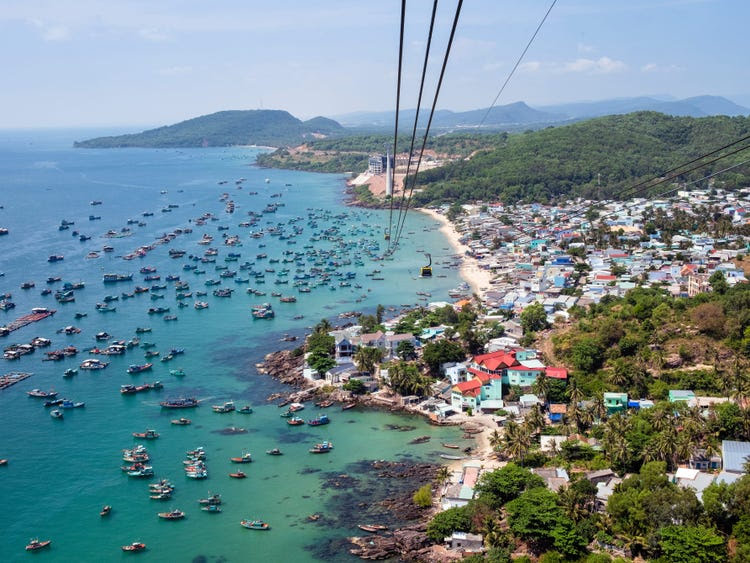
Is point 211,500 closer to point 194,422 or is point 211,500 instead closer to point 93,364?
point 194,422

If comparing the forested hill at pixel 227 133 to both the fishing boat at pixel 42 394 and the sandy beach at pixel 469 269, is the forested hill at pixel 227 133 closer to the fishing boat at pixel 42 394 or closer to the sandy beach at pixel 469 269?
the sandy beach at pixel 469 269

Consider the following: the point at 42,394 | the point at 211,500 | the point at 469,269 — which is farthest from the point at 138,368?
the point at 469,269

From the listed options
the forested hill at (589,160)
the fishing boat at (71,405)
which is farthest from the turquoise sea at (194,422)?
the forested hill at (589,160)

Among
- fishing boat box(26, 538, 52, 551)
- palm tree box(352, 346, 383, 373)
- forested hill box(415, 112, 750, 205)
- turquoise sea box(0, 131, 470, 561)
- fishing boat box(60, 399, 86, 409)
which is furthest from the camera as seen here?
forested hill box(415, 112, 750, 205)

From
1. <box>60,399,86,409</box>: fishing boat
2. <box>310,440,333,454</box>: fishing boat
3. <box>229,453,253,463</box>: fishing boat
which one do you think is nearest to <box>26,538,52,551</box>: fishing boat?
<box>229,453,253,463</box>: fishing boat

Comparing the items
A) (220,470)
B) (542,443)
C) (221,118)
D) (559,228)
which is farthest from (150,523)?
(221,118)

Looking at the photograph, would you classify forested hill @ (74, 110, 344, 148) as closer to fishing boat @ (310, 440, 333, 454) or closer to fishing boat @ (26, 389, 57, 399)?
fishing boat @ (26, 389, 57, 399)
